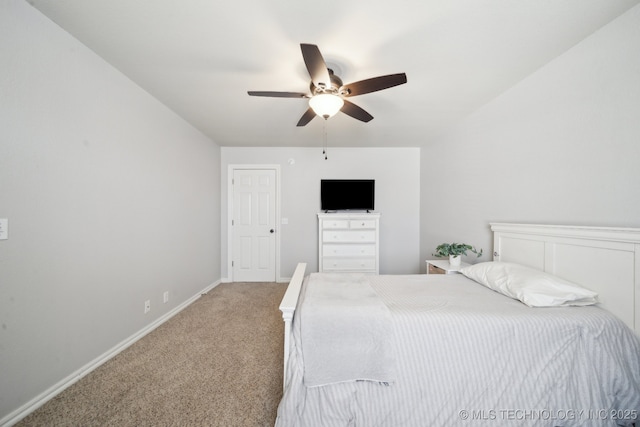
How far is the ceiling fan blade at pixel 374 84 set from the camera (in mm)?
1417

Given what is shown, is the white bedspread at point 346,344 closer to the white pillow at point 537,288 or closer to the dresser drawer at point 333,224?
the white pillow at point 537,288

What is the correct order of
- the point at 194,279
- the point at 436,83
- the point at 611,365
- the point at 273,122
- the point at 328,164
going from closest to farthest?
the point at 611,365, the point at 436,83, the point at 273,122, the point at 194,279, the point at 328,164

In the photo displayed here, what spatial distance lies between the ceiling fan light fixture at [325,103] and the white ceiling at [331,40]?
33 cm

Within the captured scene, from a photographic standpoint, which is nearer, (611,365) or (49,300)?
(611,365)

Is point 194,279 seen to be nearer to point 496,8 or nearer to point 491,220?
point 491,220

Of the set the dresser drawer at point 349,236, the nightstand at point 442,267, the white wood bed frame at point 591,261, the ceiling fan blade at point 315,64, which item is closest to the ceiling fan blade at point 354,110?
the ceiling fan blade at point 315,64

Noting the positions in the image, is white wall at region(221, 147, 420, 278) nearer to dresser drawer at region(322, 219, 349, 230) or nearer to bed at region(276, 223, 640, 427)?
dresser drawer at region(322, 219, 349, 230)

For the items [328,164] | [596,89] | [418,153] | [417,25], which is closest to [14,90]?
[417,25]

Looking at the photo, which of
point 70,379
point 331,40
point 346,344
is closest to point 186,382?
point 70,379

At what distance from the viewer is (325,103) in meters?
1.60

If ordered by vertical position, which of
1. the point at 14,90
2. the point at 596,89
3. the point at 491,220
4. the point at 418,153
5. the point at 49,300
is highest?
the point at 418,153

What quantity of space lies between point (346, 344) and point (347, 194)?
283 cm

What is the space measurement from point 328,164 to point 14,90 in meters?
3.24

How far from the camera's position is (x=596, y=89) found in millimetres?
1403
